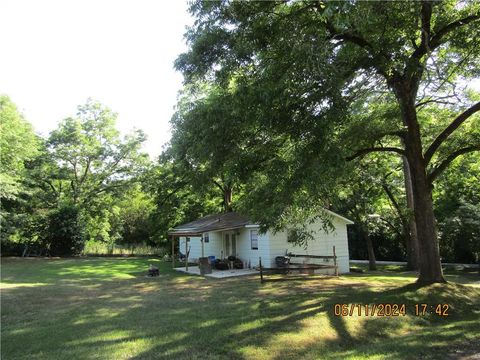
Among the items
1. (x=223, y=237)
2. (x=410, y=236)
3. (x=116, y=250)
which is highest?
(x=223, y=237)

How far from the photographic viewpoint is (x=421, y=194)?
12.2 metres

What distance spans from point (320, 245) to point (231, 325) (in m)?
14.6

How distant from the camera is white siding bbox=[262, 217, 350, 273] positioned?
804 inches

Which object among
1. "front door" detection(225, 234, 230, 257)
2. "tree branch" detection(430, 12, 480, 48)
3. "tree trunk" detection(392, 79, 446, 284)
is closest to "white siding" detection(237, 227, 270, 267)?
"front door" detection(225, 234, 230, 257)

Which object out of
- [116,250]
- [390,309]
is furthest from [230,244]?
[116,250]

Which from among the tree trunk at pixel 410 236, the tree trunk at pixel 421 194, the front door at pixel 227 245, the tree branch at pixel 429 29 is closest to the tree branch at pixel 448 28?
the tree branch at pixel 429 29

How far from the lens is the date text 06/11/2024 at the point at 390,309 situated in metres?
9.46

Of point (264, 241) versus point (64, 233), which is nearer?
point (264, 241)

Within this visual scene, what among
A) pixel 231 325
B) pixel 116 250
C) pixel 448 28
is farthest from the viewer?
pixel 116 250

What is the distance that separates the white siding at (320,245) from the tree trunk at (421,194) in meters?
8.42

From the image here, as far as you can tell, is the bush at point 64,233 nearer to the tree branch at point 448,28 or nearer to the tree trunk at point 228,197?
the tree trunk at point 228,197

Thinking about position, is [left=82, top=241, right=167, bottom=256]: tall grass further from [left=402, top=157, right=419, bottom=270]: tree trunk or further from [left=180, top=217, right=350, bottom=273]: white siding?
[left=402, top=157, right=419, bottom=270]: tree trunk

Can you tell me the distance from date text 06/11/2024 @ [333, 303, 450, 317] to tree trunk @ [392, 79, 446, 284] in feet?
5.98

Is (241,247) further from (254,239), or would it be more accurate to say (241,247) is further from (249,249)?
(254,239)
